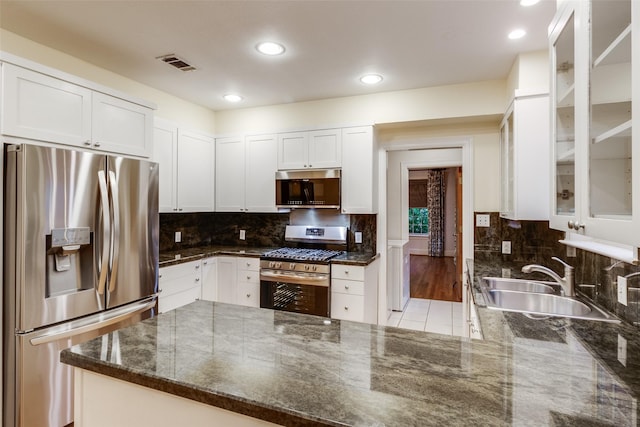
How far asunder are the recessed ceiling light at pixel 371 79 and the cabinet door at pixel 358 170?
430 millimetres

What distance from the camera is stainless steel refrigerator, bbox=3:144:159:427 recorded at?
1.85m

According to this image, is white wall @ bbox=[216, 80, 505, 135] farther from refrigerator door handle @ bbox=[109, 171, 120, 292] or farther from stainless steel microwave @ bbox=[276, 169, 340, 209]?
refrigerator door handle @ bbox=[109, 171, 120, 292]

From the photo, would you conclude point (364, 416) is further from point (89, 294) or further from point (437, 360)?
point (89, 294)

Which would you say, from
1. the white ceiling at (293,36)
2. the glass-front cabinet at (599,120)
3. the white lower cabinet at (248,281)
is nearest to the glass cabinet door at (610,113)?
the glass-front cabinet at (599,120)

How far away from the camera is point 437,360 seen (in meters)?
1.00

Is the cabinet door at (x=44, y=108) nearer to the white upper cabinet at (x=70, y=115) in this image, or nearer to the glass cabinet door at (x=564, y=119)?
the white upper cabinet at (x=70, y=115)

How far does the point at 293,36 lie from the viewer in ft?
7.55

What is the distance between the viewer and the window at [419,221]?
1014 centimetres

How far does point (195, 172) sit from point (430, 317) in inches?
134

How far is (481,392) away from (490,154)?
2941 mm

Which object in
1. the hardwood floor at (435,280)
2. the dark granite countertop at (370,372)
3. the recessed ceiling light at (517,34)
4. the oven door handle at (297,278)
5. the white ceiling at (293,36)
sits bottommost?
the hardwood floor at (435,280)

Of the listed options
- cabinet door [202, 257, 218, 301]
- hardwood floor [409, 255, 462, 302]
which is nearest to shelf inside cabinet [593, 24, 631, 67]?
cabinet door [202, 257, 218, 301]

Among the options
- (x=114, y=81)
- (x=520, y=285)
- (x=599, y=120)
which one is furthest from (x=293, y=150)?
(x=599, y=120)

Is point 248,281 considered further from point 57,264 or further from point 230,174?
point 57,264
